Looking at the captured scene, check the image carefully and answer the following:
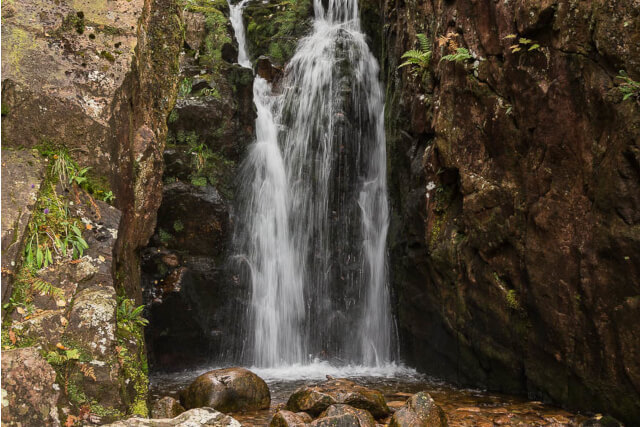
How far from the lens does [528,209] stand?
246 inches

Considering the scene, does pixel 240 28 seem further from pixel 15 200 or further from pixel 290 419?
pixel 290 419

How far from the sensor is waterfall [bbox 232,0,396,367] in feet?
33.6

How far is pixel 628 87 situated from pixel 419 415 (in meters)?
3.88

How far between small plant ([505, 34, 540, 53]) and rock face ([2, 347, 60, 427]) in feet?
19.3

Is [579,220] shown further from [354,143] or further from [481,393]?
[354,143]

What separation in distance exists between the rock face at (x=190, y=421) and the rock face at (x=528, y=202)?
4141 mm

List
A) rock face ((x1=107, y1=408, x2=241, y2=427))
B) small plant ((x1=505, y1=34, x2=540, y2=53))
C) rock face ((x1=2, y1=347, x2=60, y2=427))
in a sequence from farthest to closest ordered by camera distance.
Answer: small plant ((x1=505, y1=34, x2=540, y2=53)) → rock face ((x1=107, y1=408, x2=241, y2=427)) → rock face ((x1=2, y1=347, x2=60, y2=427))

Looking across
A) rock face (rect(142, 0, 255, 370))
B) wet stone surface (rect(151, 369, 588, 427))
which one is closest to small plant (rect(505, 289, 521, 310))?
wet stone surface (rect(151, 369, 588, 427))

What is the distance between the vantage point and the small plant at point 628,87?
4.69 meters

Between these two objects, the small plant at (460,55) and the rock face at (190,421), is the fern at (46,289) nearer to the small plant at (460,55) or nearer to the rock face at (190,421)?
the rock face at (190,421)

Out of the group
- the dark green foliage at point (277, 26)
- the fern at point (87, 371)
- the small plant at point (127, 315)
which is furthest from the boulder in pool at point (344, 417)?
the dark green foliage at point (277, 26)

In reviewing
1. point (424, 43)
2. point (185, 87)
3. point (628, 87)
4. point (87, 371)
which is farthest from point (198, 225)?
point (628, 87)

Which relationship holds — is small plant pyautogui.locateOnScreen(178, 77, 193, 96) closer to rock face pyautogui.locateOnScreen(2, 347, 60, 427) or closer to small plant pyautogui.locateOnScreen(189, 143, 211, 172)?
small plant pyautogui.locateOnScreen(189, 143, 211, 172)

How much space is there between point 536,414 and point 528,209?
249cm
